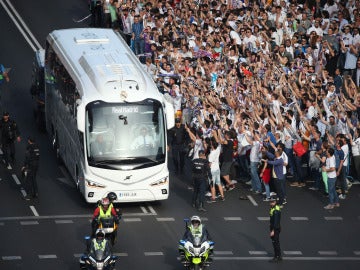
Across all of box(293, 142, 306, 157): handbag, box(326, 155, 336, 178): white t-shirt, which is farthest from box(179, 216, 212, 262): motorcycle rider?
box(293, 142, 306, 157): handbag

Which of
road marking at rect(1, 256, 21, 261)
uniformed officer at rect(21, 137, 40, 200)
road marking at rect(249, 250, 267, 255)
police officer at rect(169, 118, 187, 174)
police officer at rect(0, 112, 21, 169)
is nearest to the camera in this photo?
road marking at rect(1, 256, 21, 261)

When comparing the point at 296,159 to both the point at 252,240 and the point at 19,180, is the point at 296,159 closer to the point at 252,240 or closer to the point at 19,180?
the point at 252,240

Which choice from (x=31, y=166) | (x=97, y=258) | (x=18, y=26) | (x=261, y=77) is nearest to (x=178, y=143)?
(x=261, y=77)

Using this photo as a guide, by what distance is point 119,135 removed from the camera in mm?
42000

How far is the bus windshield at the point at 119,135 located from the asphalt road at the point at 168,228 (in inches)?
69.2

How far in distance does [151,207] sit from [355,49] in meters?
12.3

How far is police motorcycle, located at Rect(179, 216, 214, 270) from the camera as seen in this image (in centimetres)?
3675

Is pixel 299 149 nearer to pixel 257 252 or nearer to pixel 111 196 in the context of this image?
pixel 257 252

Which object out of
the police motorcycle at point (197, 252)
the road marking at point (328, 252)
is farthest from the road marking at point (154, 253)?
the road marking at point (328, 252)

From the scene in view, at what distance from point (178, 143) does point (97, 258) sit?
1086cm

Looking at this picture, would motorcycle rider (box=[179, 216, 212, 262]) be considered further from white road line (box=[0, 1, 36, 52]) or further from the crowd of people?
white road line (box=[0, 1, 36, 52])

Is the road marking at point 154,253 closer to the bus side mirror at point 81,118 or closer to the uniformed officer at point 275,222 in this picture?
the uniformed officer at point 275,222

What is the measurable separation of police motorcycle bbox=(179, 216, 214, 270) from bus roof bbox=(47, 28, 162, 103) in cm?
683

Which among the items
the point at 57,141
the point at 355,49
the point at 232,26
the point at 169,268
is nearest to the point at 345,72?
the point at 355,49
